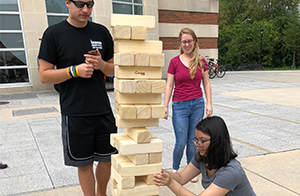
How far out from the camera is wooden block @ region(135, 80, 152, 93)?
72.4 inches

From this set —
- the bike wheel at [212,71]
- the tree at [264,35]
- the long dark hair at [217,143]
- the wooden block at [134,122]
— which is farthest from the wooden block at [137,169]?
the tree at [264,35]

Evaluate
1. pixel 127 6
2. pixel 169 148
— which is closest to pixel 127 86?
pixel 169 148

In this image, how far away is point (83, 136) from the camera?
229 cm

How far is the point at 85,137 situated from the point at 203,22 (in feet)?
60.1

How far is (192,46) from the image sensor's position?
3.13 meters

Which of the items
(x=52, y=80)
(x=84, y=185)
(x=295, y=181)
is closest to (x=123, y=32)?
(x=52, y=80)

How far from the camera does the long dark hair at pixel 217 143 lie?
72.1 inches

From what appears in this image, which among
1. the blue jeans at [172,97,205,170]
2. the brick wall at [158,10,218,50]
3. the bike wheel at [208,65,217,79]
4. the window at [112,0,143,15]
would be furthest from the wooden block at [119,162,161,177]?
the bike wheel at [208,65,217,79]

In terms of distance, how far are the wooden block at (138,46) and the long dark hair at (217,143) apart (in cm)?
63

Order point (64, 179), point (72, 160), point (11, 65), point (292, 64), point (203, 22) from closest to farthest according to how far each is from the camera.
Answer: point (72, 160), point (64, 179), point (11, 65), point (203, 22), point (292, 64)

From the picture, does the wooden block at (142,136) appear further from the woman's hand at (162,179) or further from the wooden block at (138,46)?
the wooden block at (138,46)

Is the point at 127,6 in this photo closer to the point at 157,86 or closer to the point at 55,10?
the point at 55,10

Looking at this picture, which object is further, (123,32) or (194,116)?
(194,116)

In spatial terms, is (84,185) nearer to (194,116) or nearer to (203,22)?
(194,116)
